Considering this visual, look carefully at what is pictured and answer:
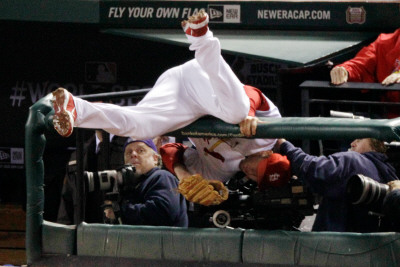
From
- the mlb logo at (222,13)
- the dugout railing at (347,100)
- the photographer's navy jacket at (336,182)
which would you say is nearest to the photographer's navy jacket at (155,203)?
the photographer's navy jacket at (336,182)

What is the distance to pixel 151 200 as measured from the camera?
13.9ft

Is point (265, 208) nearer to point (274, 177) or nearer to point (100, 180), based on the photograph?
point (274, 177)

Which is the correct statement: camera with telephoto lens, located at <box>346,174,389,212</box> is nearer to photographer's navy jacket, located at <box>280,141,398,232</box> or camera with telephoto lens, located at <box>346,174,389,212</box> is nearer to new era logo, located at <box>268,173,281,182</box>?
photographer's navy jacket, located at <box>280,141,398,232</box>

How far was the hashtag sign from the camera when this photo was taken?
722 centimetres

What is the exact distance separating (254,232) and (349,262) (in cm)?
37

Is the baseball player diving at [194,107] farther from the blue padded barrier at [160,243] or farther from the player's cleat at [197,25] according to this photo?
the blue padded barrier at [160,243]

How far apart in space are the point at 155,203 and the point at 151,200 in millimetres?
26

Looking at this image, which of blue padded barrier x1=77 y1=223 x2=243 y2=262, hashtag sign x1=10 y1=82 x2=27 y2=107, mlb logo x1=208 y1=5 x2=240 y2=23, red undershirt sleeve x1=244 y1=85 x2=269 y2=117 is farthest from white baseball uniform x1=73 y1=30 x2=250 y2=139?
hashtag sign x1=10 y1=82 x2=27 y2=107

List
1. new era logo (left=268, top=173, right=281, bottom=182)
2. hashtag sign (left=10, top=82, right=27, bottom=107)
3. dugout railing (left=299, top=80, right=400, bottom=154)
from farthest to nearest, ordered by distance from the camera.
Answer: hashtag sign (left=10, top=82, right=27, bottom=107) < dugout railing (left=299, top=80, right=400, bottom=154) < new era logo (left=268, top=173, right=281, bottom=182)

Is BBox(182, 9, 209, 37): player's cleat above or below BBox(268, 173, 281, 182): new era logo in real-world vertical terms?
above

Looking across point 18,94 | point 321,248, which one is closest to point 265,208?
point 321,248

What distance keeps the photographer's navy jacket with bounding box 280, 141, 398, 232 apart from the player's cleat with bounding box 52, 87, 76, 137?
901mm

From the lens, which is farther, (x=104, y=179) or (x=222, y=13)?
(x=222, y=13)

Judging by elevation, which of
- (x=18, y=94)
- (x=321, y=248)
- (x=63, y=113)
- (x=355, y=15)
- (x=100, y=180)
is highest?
(x=355, y=15)
